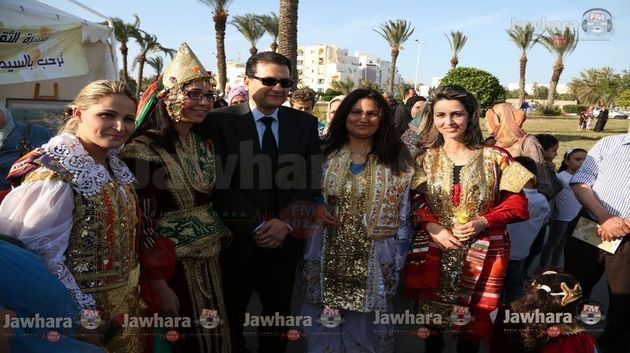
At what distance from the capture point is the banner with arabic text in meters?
6.25

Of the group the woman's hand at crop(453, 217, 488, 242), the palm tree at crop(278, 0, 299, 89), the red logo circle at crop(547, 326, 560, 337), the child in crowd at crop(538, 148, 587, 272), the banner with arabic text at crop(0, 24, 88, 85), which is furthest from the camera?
the palm tree at crop(278, 0, 299, 89)

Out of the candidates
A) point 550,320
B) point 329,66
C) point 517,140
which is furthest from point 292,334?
point 329,66

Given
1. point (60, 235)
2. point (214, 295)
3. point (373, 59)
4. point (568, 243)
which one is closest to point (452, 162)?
point (568, 243)

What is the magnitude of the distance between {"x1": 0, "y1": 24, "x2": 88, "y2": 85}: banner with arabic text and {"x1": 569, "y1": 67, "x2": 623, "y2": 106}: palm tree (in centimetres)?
4458

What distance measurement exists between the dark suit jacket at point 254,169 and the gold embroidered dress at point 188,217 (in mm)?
90

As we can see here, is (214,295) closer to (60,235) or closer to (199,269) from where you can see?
(199,269)

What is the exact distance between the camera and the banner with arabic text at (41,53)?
6250mm

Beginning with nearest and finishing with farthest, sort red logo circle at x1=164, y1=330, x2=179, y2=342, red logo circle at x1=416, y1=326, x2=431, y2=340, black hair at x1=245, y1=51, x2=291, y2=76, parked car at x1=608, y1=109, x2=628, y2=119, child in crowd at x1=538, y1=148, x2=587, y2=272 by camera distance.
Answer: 1. red logo circle at x1=164, y1=330, x2=179, y2=342
2. black hair at x1=245, y1=51, x2=291, y2=76
3. red logo circle at x1=416, y1=326, x2=431, y2=340
4. child in crowd at x1=538, y1=148, x2=587, y2=272
5. parked car at x1=608, y1=109, x2=628, y2=119

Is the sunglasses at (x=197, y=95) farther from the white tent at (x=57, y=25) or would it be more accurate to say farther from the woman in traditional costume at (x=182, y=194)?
the white tent at (x=57, y=25)

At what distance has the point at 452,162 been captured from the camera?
111 inches

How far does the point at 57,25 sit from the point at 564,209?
22.7 ft

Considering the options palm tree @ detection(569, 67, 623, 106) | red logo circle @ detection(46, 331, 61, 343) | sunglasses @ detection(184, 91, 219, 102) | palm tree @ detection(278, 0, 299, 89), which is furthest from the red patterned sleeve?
palm tree @ detection(569, 67, 623, 106)

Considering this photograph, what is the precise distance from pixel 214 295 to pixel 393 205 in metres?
1.16

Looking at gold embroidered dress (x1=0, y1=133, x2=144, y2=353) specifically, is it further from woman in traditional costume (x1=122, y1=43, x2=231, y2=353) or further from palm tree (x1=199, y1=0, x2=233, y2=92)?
palm tree (x1=199, y1=0, x2=233, y2=92)
